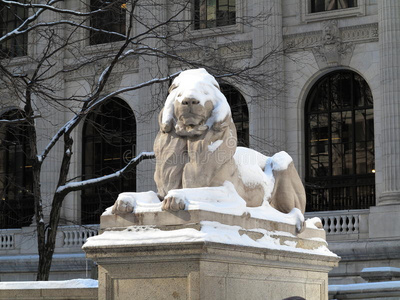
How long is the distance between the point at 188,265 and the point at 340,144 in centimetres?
2299

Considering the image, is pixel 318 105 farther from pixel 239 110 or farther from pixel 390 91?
pixel 390 91

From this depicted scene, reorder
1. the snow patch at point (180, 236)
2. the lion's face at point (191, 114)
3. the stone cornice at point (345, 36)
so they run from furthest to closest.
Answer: the stone cornice at point (345, 36)
the lion's face at point (191, 114)
the snow patch at point (180, 236)

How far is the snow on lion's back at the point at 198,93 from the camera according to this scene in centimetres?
942

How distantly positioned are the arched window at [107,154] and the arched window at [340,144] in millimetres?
6745

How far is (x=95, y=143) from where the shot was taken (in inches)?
1435

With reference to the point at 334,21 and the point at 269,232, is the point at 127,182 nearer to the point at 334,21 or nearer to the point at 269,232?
the point at 334,21

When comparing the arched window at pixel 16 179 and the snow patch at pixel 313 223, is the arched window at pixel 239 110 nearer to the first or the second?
the arched window at pixel 16 179

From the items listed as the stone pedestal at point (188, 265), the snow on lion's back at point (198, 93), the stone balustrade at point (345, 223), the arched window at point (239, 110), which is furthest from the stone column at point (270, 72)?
the stone pedestal at point (188, 265)

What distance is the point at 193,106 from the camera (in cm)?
935

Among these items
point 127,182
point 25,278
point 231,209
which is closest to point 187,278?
point 231,209

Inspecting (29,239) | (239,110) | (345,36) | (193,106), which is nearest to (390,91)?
(345,36)

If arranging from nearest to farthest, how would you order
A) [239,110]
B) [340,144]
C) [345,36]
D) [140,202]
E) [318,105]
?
[140,202], [345,36], [340,144], [318,105], [239,110]

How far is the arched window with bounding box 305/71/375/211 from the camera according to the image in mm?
30516

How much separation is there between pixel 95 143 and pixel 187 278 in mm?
28036
